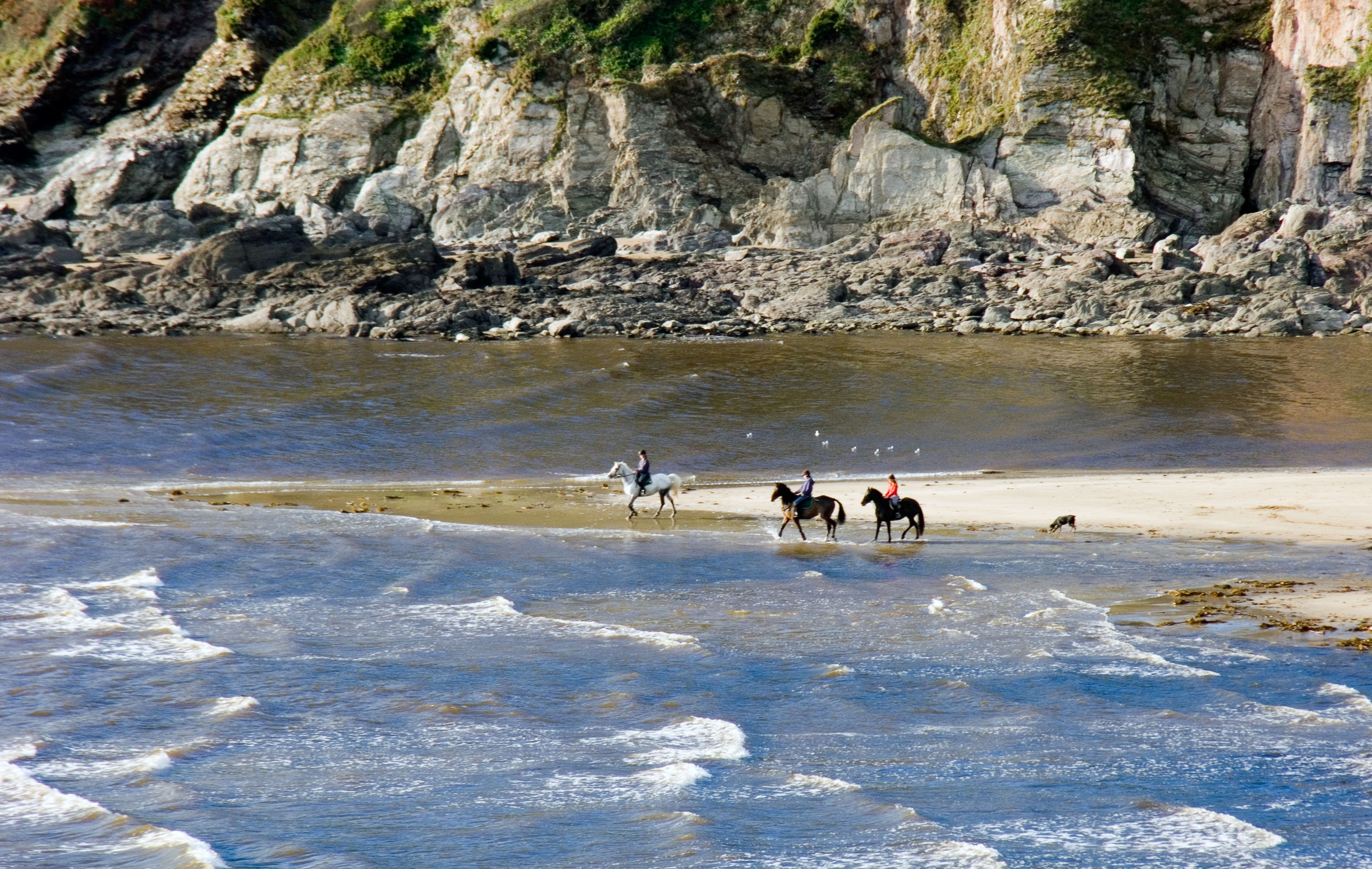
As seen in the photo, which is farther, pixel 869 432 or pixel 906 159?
pixel 906 159

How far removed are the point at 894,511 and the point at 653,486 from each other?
5.40 meters

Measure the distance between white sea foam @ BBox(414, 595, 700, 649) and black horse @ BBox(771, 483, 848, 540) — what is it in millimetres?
7001

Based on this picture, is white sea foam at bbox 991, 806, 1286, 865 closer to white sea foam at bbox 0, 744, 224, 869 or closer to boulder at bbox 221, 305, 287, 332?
white sea foam at bbox 0, 744, 224, 869

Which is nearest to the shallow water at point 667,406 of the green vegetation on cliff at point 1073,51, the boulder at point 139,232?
the boulder at point 139,232

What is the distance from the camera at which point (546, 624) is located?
1573 cm

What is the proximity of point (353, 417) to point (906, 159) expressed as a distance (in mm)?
42549

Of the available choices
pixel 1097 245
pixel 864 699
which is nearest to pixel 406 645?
pixel 864 699

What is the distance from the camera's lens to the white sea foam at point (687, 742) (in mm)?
10781

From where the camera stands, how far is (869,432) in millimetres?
36312

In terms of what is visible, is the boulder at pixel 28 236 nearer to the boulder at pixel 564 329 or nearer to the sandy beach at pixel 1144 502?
the boulder at pixel 564 329

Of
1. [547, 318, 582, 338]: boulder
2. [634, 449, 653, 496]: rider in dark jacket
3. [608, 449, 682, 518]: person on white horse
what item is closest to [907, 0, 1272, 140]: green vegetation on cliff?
[547, 318, 582, 338]: boulder

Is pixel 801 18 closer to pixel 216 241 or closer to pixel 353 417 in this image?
pixel 216 241

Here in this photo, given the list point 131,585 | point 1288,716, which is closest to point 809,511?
point 1288,716

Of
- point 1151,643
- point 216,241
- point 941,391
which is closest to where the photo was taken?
point 1151,643
